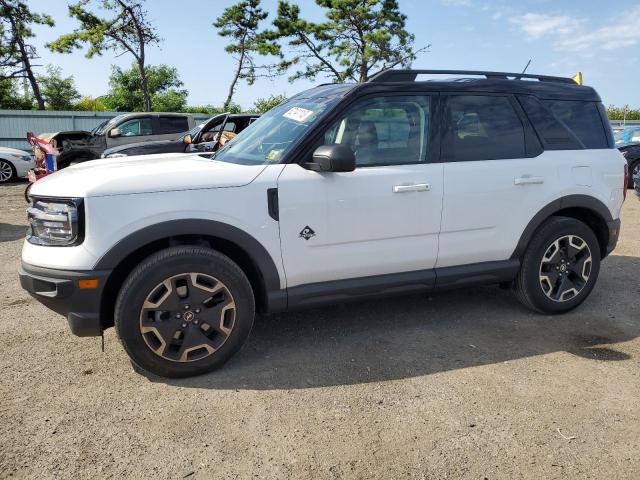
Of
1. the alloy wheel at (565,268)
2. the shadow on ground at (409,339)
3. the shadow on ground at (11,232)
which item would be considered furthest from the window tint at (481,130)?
the shadow on ground at (11,232)

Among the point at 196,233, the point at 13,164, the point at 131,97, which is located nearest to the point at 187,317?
the point at 196,233

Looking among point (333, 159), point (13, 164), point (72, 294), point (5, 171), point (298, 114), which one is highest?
point (298, 114)

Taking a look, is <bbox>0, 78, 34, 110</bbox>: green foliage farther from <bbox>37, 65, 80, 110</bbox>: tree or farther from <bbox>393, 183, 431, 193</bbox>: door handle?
<bbox>393, 183, 431, 193</bbox>: door handle

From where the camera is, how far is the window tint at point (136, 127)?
43.4 ft

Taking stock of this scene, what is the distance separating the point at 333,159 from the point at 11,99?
34810mm

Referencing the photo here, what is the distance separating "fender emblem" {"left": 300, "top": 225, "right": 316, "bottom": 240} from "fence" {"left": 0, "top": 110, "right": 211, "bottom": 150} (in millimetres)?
19215

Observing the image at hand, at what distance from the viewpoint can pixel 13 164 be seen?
14289 millimetres

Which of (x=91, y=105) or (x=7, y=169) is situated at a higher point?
(x=91, y=105)

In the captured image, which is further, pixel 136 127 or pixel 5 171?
pixel 5 171

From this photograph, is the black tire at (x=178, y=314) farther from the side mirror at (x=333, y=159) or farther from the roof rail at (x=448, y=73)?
the roof rail at (x=448, y=73)

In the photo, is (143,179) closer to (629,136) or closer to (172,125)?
(172,125)

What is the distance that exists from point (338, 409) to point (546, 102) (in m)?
2.99

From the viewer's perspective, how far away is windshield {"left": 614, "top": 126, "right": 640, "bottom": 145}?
1264 cm

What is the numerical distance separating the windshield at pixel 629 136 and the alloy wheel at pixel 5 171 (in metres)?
16.2
